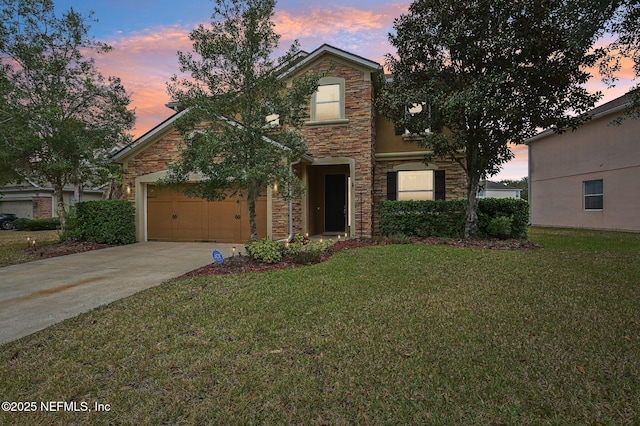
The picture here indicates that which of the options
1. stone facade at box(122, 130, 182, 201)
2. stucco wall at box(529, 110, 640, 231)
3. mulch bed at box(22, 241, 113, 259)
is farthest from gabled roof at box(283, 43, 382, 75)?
stucco wall at box(529, 110, 640, 231)

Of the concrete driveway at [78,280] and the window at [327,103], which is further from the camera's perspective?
the window at [327,103]

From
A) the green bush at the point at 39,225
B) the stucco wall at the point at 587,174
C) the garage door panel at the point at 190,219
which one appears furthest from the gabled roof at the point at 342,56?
the green bush at the point at 39,225

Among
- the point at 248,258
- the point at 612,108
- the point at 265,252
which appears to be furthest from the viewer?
the point at 612,108

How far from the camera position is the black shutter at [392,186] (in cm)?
1295

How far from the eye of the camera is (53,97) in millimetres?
11078

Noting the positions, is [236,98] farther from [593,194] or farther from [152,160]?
[593,194]

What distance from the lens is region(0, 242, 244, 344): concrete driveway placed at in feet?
15.6

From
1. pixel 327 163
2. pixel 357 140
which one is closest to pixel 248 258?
pixel 327 163

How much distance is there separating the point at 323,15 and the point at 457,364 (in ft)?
38.4

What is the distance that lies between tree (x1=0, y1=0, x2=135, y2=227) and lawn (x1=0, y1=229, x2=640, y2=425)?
27.6 feet

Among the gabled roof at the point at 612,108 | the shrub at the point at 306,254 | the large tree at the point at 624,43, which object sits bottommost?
the shrub at the point at 306,254

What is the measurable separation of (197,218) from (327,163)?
16.9 feet

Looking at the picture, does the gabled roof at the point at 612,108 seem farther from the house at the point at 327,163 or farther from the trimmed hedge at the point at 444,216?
the house at the point at 327,163

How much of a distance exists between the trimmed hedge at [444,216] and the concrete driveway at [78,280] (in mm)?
5484
